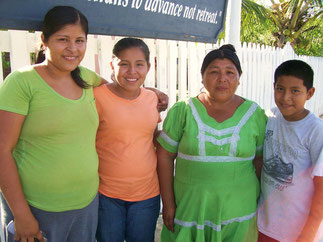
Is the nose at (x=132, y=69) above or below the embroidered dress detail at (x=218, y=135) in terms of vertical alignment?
above

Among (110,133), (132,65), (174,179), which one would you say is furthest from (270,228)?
(132,65)

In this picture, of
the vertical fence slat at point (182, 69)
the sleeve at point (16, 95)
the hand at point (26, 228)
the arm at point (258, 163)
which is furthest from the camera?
the vertical fence slat at point (182, 69)

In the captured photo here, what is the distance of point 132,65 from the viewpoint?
195cm

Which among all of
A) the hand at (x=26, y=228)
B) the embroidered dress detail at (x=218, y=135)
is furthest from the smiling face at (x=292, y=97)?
the hand at (x=26, y=228)

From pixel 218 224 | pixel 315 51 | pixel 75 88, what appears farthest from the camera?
pixel 315 51

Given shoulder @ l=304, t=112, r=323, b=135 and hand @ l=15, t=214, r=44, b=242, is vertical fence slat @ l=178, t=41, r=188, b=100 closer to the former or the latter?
shoulder @ l=304, t=112, r=323, b=135

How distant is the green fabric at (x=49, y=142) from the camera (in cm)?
149

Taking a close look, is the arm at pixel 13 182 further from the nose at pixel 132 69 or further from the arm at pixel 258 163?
the arm at pixel 258 163

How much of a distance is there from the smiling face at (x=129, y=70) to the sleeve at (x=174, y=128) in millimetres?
301

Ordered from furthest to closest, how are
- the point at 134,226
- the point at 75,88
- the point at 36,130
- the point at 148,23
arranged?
1. the point at 148,23
2. the point at 134,226
3. the point at 75,88
4. the point at 36,130

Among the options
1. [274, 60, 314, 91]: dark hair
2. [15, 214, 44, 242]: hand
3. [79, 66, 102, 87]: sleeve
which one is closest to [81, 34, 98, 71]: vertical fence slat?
[79, 66, 102, 87]: sleeve

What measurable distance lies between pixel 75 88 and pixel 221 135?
92cm

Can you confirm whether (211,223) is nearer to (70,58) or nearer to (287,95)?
(287,95)

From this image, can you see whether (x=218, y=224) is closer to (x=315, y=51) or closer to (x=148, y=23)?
(x=148, y=23)
